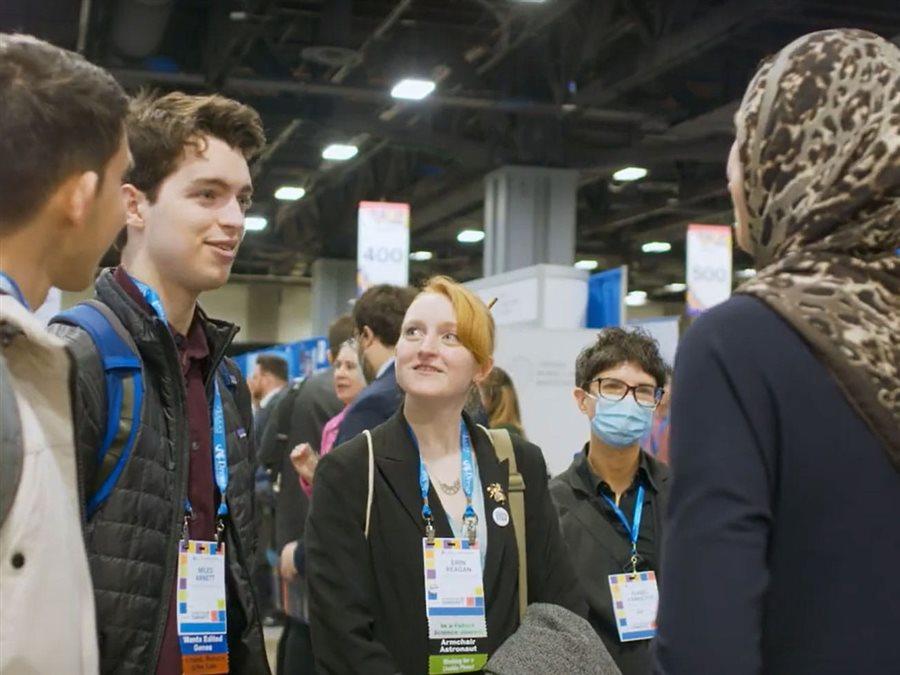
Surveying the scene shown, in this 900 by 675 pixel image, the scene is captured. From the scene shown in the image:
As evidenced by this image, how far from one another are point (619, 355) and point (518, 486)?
89 centimetres

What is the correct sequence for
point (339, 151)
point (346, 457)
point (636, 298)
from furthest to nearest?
point (636, 298) < point (339, 151) < point (346, 457)

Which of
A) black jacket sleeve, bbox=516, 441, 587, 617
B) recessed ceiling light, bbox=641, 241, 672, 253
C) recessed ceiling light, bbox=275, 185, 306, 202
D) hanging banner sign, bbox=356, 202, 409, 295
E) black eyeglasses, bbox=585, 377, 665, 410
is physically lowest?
black jacket sleeve, bbox=516, 441, 587, 617

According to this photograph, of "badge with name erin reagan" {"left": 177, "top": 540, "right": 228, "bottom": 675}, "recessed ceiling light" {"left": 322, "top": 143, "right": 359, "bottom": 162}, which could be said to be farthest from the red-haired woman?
"recessed ceiling light" {"left": 322, "top": 143, "right": 359, "bottom": 162}

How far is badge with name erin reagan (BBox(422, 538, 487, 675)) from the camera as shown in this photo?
2.39 meters

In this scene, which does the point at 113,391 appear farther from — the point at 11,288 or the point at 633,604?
the point at 633,604

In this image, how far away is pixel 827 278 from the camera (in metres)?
1.32

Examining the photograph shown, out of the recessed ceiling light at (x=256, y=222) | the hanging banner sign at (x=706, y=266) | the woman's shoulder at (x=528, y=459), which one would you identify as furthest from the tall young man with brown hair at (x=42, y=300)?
the recessed ceiling light at (x=256, y=222)

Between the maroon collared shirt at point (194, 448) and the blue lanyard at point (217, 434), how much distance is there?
1cm

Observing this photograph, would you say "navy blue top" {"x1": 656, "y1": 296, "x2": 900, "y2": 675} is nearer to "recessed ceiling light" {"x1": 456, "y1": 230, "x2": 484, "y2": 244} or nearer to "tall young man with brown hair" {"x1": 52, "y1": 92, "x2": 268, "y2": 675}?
"tall young man with brown hair" {"x1": 52, "y1": 92, "x2": 268, "y2": 675}

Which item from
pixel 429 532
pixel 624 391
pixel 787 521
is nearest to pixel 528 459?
pixel 429 532

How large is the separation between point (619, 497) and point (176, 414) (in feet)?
4.92

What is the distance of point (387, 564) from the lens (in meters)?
2.43

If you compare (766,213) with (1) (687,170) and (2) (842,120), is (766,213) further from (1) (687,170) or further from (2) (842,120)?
(1) (687,170)

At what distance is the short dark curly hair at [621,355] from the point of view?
338 cm
